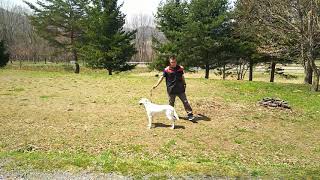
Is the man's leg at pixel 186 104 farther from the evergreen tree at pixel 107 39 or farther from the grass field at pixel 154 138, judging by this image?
the evergreen tree at pixel 107 39

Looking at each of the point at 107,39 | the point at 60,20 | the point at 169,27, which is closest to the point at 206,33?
the point at 169,27

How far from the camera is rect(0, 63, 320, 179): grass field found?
7.22 metres

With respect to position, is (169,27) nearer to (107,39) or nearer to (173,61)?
(107,39)

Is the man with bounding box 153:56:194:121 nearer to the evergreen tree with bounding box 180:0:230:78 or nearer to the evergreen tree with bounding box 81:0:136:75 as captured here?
the evergreen tree with bounding box 180:0:230:78

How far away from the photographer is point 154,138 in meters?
8.98

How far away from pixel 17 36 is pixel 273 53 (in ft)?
262

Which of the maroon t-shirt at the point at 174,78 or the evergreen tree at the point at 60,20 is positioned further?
the evergreen tree at the point at 60,20

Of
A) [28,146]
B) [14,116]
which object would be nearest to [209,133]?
[28,146]

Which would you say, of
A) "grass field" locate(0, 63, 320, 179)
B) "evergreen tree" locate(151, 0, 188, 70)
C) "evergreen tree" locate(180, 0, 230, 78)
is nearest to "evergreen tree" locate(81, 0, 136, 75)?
"evergreen tree" locate(151, 0, 188, 70)

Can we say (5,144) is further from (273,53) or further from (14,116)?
(273,53)

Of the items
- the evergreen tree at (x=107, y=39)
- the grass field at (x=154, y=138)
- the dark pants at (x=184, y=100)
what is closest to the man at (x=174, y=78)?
the dark pants at (x=184, y=100)

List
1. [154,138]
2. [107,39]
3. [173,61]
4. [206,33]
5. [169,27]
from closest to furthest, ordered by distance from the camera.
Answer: [154,138] → [173,61] → [206,33] → [107,39] → [169,27]

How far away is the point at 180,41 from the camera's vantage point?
103 feet

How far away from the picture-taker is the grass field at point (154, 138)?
7.22 m
